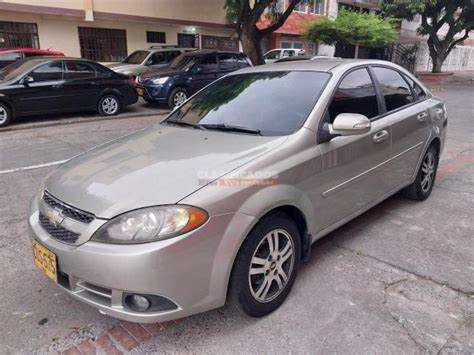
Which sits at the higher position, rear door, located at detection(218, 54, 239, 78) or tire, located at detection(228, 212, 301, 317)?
rear door, located at detection(218, 54, 239, 78)

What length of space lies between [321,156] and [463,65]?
137 feet

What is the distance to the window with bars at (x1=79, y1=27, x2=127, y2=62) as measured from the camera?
15.8 meters

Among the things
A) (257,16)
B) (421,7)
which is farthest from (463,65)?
(257,16)

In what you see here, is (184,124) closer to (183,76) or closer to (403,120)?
(403,120)

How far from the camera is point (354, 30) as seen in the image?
21047 millimetres

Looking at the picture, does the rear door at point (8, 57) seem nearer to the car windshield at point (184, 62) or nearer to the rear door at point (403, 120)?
the car windshield at point (184, 62)

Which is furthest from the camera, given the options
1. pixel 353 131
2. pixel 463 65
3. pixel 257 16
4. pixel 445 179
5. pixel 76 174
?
pixel 463 65

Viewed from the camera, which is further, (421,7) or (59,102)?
(421,7)

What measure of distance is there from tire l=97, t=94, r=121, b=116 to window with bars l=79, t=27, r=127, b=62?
634 centimetres

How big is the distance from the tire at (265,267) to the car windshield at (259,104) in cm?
71

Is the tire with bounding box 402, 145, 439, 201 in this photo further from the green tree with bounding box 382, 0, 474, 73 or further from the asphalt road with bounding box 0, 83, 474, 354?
the green tree with bounding box 382, 0, 474, 73

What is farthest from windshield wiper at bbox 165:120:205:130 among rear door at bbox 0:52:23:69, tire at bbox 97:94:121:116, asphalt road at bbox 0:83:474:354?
rear door at bbox 0:52:23:69

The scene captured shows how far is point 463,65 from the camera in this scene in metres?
37.8

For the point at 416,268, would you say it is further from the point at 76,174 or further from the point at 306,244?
the point at 76,174
